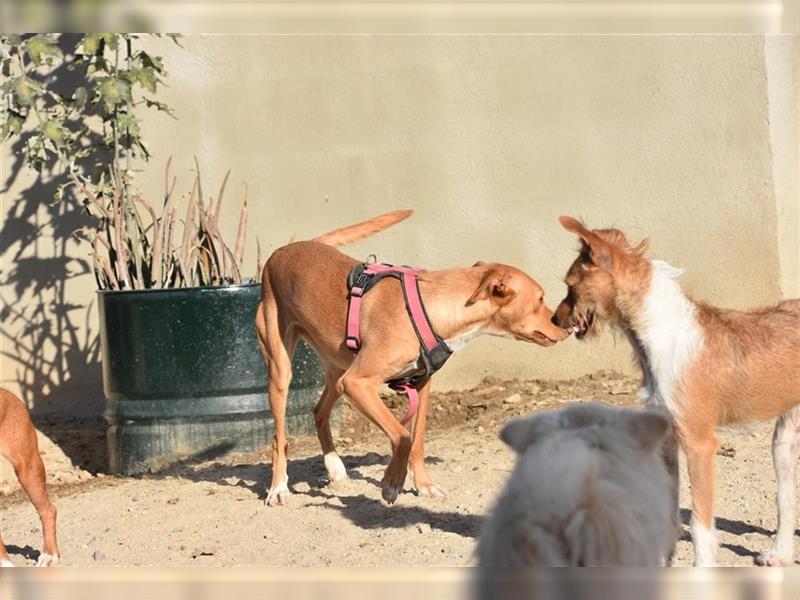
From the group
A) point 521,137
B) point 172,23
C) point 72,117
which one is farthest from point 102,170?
point 172,23

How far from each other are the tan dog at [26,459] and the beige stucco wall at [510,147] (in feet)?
11.0

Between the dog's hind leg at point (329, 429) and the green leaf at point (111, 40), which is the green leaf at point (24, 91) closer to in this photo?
the green leaf at point (111, 40)

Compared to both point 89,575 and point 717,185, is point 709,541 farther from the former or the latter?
point 717,185

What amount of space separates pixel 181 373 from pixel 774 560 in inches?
167

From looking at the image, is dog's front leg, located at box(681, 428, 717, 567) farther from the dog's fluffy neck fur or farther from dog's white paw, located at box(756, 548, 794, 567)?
Answer: dog's white paw, located at box(756, 548, 794, 567)

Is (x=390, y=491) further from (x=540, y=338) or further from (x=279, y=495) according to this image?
(x=540, y=338)

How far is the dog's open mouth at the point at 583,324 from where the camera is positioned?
5.08 m

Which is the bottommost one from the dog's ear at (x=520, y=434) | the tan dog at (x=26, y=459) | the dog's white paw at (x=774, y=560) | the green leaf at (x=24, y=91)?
the dog's white paw at (x=774, y=560)

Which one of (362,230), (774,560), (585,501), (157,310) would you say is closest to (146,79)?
(157,310)

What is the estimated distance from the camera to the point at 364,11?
168 cm

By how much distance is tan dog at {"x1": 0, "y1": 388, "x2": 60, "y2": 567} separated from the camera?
5.72m

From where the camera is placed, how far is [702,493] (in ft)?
15.1

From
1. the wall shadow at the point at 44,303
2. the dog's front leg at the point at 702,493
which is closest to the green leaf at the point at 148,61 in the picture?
the wall shadow at the point at 44,303

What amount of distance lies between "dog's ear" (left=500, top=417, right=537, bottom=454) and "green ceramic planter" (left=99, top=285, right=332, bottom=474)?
5.48 m
